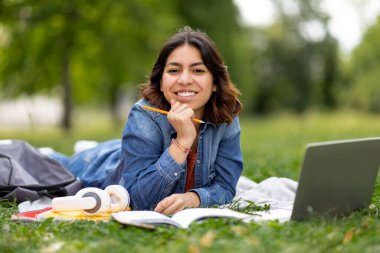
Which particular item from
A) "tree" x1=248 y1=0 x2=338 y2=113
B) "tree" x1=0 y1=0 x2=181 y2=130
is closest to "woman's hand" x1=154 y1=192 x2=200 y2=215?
"tree" x1=0 y1=0 x2=181 y2=130

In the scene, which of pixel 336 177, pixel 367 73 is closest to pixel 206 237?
pixel 336 177

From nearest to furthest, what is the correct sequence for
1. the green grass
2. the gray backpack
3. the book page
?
the green grass
the book page
the gray backpack

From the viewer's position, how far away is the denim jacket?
3553 mm

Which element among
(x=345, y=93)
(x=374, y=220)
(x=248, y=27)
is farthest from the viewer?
(x=248, y=27)

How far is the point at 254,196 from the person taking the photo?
4.12m

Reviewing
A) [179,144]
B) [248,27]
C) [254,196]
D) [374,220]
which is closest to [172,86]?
[179,144]

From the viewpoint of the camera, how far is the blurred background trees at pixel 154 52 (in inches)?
634

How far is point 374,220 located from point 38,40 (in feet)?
50.7

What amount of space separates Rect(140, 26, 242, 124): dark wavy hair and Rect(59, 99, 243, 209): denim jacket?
0.07 m

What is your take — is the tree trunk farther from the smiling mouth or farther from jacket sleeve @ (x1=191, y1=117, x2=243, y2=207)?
the smiling mouth

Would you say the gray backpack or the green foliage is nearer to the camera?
the gray backpack

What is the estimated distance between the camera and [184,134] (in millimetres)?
3527

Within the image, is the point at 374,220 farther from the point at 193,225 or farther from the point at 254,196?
the point at 254,196

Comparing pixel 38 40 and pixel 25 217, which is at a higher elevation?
pixel 38 40
